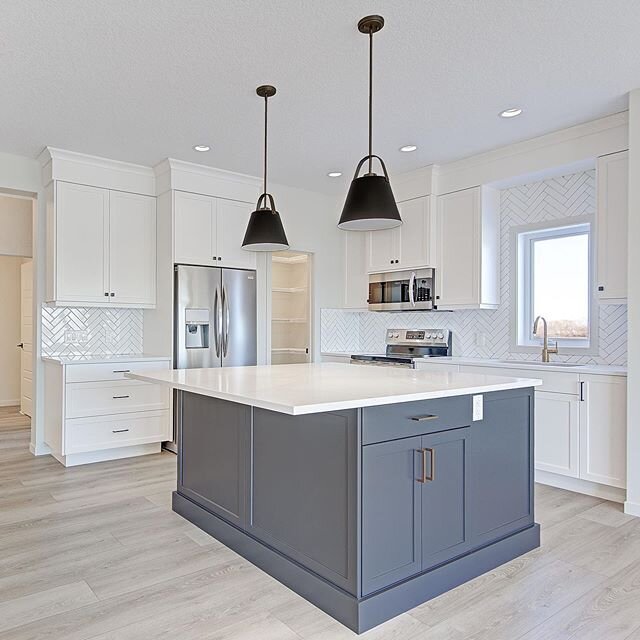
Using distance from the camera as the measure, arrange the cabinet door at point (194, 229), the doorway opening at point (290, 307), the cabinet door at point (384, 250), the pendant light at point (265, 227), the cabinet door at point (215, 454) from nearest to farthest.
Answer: the cabinet door at point (215, 454), the pendant light at point (265, 227), the cabinet door at point (194, 229), the cabinet door at point (384, 250), the doorway opening at point (290, 307)

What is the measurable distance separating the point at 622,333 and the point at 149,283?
13.0 feet

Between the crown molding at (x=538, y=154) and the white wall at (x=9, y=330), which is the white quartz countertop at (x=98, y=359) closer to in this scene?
the crown molding at (x=538, y=154)

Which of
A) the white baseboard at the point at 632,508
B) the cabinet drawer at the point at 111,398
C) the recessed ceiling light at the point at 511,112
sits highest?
the recessed ceiling light at the point at 511,112

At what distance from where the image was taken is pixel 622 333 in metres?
3.97

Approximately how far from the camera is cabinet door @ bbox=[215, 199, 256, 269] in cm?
513

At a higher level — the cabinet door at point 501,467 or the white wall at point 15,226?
the white wall at point 15,226

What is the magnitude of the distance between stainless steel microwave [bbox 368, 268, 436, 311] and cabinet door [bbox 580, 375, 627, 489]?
1.74 m

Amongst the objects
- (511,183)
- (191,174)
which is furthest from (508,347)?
(191,174)

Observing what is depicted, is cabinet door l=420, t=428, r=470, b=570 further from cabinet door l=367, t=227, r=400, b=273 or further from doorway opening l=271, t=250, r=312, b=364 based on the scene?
doorway opening l=271, t=250, r=312, b=364

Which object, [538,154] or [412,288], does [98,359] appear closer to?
[412,288]

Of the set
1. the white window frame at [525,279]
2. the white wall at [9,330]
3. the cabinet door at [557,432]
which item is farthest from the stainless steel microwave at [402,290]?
the white wall at [9,330]

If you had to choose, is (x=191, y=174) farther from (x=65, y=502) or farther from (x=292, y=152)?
→ (x=65, y=502)

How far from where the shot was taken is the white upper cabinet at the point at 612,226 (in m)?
3.65

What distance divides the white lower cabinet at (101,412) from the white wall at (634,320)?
Result: 3584mm
